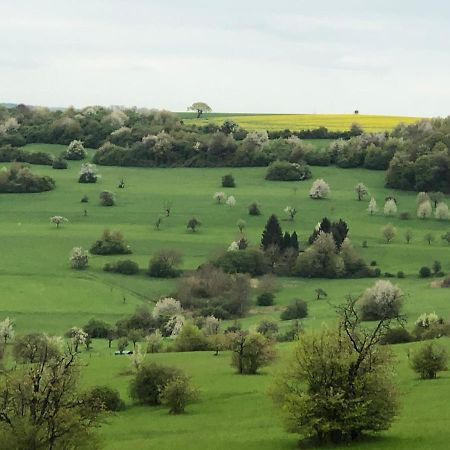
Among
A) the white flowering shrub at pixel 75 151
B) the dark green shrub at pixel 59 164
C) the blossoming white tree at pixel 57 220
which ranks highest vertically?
the white flowering shrub at pixel 75 151

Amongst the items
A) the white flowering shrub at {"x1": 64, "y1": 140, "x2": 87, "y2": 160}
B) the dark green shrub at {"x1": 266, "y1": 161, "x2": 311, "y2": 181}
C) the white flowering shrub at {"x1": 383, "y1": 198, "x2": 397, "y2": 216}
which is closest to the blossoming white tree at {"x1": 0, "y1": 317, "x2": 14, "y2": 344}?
the white flowering shrub at {"x1": 383, "y1": 198, "x2": 397, "y2": 216}

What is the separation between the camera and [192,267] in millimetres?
114375

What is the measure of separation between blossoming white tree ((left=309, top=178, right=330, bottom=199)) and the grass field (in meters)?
2.00

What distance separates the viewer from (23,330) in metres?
87.8

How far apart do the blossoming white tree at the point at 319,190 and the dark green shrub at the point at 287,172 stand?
47.0 ft

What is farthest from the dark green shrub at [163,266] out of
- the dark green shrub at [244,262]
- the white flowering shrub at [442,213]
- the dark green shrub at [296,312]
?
the white flowering shrub at [442,213]

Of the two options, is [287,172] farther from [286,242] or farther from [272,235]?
[286,242]

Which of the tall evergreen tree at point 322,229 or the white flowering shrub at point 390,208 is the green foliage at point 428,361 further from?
the white flowering shrub at point 390,208

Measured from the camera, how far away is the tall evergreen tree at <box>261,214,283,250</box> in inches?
Result: 4781

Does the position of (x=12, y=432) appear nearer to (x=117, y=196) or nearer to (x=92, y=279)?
(x=92, y=279)

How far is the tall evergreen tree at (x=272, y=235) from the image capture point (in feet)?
398

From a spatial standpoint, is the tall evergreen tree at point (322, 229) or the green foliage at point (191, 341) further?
the tall evergreen tree at point (322, 229)

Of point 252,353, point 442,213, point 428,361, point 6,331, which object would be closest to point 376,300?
point 252,353

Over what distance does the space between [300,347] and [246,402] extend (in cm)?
1525
